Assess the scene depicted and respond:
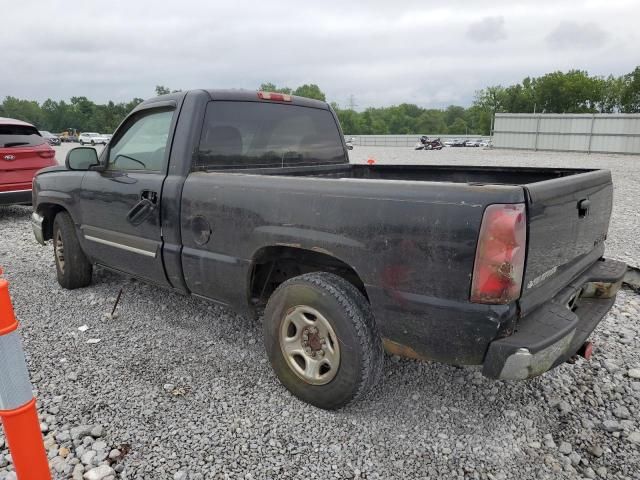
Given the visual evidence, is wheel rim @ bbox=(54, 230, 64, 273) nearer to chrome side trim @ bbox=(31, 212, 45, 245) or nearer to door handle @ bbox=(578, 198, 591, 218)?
chrome side trim @ bbox=(31, 212, 45, 245)

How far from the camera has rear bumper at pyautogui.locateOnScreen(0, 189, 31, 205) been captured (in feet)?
26.3

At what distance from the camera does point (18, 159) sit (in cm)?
818

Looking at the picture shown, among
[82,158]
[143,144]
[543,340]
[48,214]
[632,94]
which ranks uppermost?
[632,94]

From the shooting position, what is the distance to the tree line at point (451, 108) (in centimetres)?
7581

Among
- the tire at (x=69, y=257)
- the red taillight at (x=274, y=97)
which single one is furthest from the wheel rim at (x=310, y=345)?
the tire at (x=69, y=257)

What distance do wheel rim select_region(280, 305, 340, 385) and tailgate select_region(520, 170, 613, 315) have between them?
1.01 m

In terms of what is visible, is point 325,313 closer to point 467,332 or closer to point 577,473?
point 467,332

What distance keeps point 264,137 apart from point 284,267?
3.68 ft

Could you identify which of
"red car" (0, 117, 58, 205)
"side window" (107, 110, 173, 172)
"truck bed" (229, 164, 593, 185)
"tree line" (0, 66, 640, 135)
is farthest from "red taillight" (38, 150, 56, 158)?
"tree line" (0, 66, 640, 135)

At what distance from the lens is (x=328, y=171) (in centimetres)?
425

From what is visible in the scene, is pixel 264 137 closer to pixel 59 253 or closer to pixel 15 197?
pixel 59 253

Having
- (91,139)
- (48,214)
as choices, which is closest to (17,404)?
(48,214)

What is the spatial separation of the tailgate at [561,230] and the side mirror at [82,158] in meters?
3.53

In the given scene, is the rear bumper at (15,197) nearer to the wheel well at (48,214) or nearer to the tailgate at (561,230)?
the wheel well at (48,214)
